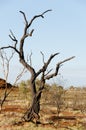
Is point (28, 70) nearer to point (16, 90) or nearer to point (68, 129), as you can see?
point (68, 129)

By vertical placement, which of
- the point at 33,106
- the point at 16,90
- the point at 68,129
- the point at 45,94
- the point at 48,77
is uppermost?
the point at 16,90

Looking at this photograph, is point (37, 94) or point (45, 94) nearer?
point (37, 94)

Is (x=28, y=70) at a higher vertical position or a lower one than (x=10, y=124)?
higher

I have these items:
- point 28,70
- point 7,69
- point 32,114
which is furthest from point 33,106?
point 7,69

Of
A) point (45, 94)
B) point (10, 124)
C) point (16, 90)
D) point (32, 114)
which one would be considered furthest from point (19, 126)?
point (16, 90)

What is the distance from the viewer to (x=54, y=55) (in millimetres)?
24172

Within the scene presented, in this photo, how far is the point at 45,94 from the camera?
52156 millimetres

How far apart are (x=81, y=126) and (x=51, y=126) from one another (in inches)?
64.3

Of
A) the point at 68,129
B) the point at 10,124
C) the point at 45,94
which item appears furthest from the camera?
the point at 45,94

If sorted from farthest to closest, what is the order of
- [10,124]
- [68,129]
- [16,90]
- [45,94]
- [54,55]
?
1. [16,90]
2. [45,94]
3. [54,55]
4. [10,124]
5. [68,129]

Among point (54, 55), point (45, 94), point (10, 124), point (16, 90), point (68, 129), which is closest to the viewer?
Result: point (68, 129)

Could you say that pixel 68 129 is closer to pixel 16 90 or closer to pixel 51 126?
pixel 51 126

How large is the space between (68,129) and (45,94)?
102 feet

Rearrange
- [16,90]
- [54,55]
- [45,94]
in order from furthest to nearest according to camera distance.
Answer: [16,90]
[45,94]
[54,55]
